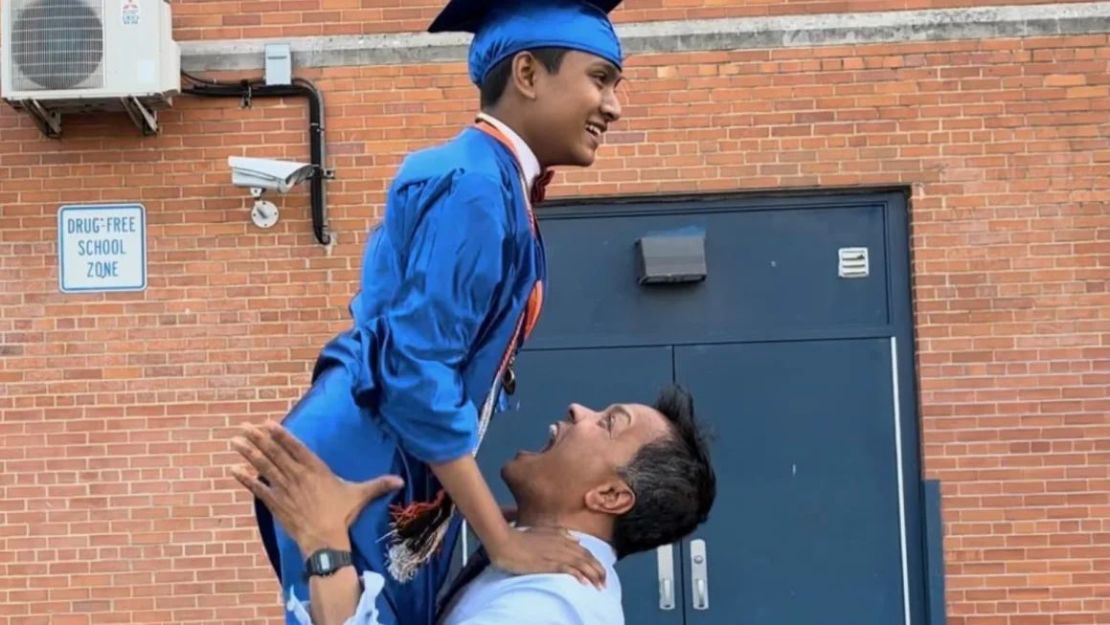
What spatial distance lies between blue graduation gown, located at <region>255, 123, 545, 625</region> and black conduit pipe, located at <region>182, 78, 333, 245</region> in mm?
4289

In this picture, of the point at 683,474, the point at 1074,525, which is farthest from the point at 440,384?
the point at 1074,525

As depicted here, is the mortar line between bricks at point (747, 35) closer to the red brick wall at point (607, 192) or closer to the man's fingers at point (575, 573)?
the red brick wall at point (607, 192)

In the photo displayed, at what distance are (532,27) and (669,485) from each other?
91 centimetres

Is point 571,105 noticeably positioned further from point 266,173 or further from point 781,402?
point 781,402

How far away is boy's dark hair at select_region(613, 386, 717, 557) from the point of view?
110 inches

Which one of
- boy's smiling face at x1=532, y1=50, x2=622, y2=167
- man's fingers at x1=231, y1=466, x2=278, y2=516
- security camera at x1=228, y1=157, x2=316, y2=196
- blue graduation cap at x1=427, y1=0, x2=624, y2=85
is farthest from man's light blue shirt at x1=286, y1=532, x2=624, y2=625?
security camera at x1=228, y1=157, x2=316, y2=196

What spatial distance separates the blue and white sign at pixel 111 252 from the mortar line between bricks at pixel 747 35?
796mm

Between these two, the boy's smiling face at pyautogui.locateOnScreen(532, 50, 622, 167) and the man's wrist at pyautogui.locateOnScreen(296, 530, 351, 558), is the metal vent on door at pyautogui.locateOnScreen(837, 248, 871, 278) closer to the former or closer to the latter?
the boy's smiling face at pyautogui.locateOnScreen(532, 50, 622, 167)

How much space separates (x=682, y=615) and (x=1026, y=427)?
1.86 m

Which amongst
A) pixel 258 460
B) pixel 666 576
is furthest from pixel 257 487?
pixel 666 576

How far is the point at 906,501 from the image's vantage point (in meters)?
6.93

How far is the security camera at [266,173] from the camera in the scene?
6.68 meters

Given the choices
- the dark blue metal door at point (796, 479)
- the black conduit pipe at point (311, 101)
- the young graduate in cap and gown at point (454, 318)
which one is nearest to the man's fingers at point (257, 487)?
the young graduate in cap and gown at point (454, 318)

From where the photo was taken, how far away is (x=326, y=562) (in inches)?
94.1
